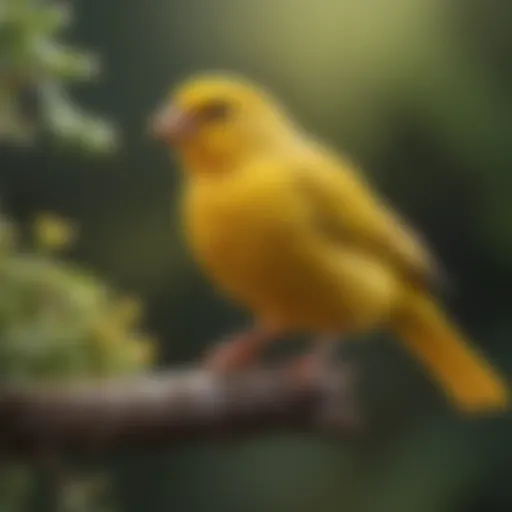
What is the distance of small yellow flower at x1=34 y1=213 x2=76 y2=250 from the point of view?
39.6 inches

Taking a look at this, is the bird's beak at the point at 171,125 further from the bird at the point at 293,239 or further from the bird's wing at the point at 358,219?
the bird's wing at the point at 358,219

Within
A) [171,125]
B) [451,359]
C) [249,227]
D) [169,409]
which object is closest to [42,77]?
[171,125]

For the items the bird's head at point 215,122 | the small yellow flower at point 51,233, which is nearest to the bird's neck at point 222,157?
the bird's head at point 215,122

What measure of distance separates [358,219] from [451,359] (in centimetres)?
18

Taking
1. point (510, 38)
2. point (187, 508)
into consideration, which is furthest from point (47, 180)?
point (510, 38)

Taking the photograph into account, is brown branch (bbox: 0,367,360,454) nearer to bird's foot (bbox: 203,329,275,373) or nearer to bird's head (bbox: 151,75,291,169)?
bird's foot (bbox: 203,329,275,373)

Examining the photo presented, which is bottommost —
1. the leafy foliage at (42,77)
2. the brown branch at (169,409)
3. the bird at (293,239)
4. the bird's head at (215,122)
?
the brown branch at (169,409)

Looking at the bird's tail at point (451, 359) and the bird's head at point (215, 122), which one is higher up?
the bird's head at point (215, 122)

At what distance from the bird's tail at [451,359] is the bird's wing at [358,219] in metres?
0.04

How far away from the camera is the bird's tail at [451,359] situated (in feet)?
3.39

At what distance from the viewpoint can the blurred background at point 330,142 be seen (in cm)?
102

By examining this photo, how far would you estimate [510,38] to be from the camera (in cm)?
107

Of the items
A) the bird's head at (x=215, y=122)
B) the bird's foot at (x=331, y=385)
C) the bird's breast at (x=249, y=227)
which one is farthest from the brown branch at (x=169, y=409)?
the bird's head at (x=215, y=122)

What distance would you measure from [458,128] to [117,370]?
444mm
